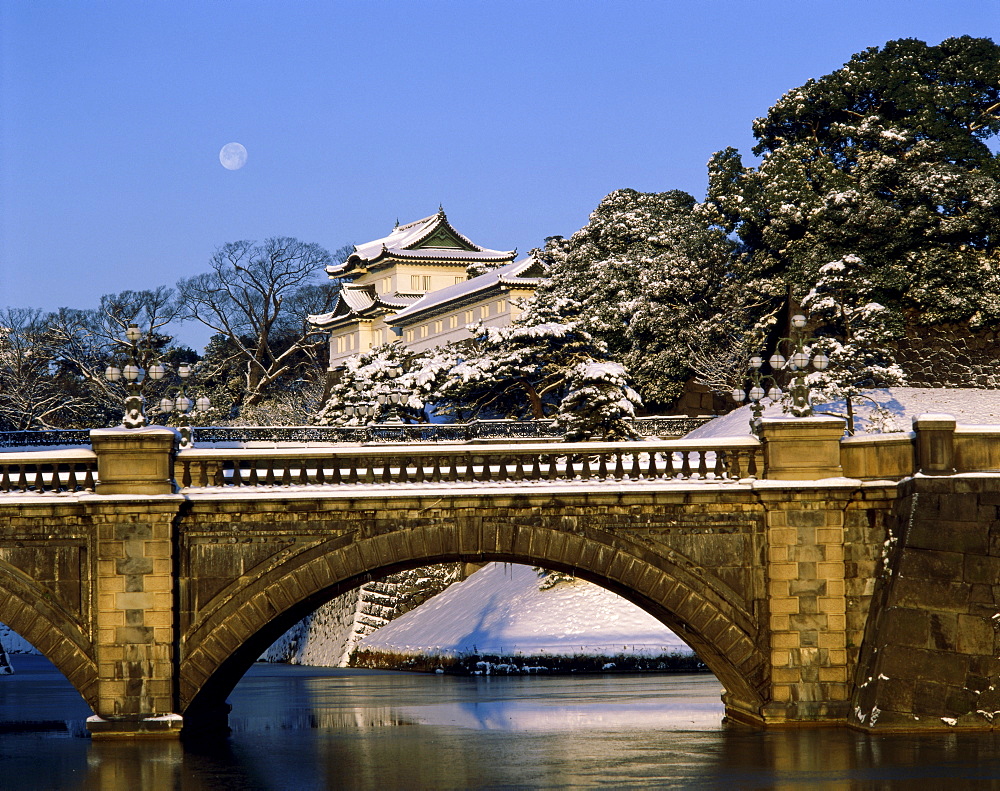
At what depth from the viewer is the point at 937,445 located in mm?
21656

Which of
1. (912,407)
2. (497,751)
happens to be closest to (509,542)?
(497,751)

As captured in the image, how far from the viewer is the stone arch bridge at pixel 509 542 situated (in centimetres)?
2166

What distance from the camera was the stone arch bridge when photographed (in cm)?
2166

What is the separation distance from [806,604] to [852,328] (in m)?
24.6

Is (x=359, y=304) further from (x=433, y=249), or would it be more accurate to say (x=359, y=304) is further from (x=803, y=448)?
(x=803, y=448)

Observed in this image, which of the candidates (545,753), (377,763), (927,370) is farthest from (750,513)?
(927,370)

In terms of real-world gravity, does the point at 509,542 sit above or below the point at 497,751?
above

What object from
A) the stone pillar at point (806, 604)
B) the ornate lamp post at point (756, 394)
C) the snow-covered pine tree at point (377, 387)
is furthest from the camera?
the snow-covered pine tree at point (377, 387)

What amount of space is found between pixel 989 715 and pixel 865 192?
94.1ft

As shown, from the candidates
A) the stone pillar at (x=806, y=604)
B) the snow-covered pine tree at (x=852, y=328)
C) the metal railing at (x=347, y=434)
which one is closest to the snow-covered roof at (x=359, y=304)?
the metal railing at (x=347, y=434)

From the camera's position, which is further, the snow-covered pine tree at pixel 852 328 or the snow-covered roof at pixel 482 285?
the snow-covered roof at pixel 482 285

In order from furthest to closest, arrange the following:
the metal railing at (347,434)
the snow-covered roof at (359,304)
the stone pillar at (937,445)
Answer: the snow-covered roof at (359,304), the metal railing at (347,434), the stone pillar at (937,445)

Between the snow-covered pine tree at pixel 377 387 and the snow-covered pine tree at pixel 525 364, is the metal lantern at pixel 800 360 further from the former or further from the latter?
the snow-covered pine tree at pixel 377 387

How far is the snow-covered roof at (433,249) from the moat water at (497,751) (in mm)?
66544
